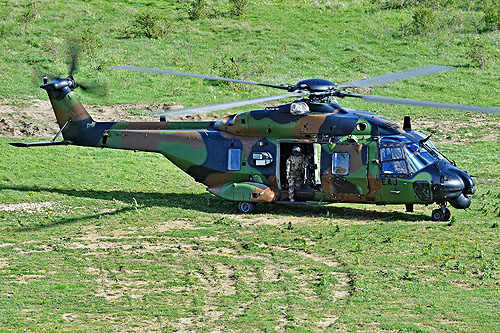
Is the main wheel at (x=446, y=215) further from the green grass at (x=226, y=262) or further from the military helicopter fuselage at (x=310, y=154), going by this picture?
the green grass at (x=226, y=262)

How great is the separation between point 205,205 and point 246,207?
150 centimetres

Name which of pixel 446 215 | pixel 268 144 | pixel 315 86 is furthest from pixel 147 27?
pixel 446 215

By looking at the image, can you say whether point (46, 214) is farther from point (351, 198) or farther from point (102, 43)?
point (102, 43)

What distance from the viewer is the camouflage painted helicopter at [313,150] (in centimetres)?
1898

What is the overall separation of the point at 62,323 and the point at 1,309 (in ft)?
4.30

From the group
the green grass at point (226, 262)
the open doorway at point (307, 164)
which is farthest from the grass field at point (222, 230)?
the open doorway at point (307, 164)

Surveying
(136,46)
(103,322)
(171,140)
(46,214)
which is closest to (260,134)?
(171,140)

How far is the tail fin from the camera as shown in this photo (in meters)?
22.6

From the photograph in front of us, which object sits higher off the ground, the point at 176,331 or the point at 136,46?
the point at 136,46

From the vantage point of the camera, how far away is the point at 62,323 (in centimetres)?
1298

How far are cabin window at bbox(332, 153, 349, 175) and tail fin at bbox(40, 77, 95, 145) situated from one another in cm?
700

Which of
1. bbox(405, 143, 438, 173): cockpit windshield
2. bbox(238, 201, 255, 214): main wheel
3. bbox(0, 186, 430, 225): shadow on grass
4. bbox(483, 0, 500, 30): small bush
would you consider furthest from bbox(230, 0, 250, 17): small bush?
bbox(405, 143, 438, 173): cockpit windshield

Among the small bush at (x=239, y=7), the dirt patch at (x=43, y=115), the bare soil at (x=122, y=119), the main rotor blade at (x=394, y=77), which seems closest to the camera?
the main rotor blade at (x=394, y=77)

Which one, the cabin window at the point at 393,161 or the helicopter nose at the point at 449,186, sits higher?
the cabin window at the point at 393,161
